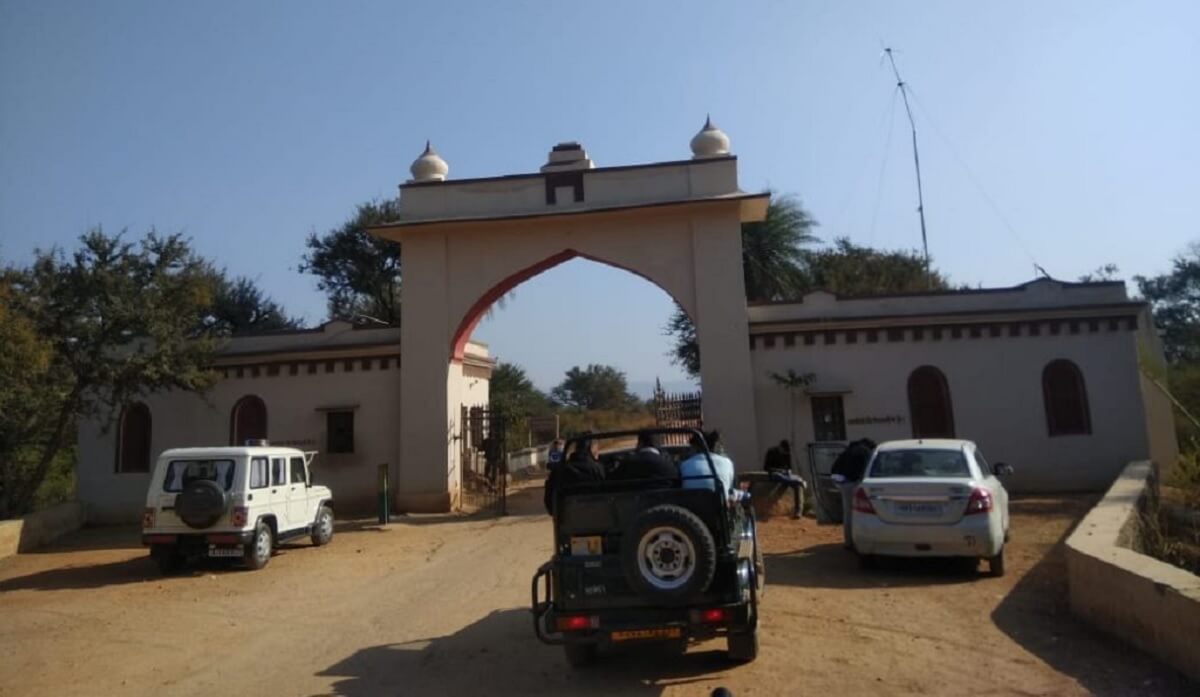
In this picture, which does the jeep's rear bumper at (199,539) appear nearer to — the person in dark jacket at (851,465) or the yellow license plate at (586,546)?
the yellow license plate at (586,546)

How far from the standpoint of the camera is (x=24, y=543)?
1623cm

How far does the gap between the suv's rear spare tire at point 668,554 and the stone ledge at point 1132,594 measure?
121 inches

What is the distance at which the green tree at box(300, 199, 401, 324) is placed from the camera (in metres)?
36.8

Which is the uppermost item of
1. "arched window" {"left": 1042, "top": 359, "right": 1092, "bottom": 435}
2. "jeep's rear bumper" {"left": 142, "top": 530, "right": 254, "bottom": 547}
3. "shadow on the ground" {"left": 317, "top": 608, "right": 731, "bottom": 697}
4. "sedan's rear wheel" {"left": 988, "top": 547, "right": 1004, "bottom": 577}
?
"arched window" {"left": 1042, "top": 359, "right": 1092, "bottom": 435}

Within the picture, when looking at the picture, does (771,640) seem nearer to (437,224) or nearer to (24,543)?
(437,224)

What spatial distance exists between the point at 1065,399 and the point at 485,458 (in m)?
13.6

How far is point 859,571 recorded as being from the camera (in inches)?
402

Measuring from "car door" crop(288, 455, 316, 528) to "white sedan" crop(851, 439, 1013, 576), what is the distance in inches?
365

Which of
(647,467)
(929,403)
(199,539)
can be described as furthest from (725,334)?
(647,467)

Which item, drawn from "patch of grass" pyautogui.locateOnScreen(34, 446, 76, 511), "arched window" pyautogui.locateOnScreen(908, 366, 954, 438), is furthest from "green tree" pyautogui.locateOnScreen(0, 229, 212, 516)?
"arched window" pyautogui.locateOnScreen(908, 366, 954, 438)

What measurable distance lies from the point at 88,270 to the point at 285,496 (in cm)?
758

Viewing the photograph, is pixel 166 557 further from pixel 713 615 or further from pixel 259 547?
pixel 713 615

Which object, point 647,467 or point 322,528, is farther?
point 322,528

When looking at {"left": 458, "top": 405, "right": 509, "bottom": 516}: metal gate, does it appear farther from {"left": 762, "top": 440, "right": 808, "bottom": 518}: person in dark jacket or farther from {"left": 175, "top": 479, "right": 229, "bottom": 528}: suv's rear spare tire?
{"left": 175, "top": 479, "right": 229, "bottom": 528}: suv's rear spare tire
